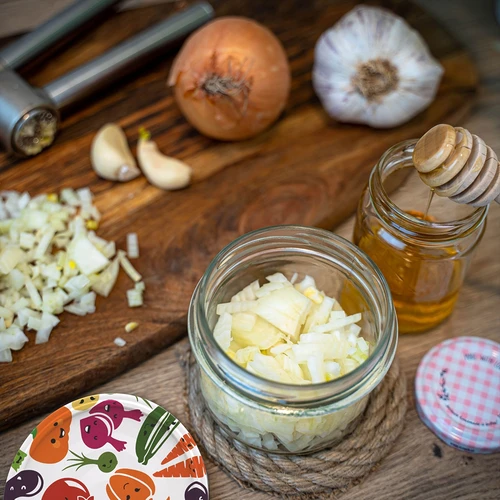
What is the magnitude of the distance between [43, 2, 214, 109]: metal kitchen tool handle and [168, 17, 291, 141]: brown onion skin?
0.16m

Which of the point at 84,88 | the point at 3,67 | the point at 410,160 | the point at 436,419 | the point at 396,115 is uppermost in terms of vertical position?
the point at 3,67

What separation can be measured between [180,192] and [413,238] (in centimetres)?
60

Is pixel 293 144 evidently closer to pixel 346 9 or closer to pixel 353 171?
pixel 353 171

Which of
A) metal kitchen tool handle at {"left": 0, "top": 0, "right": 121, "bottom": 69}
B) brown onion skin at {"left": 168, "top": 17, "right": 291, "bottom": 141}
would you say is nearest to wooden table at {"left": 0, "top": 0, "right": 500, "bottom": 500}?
brown onion skin at {"left": 168, "top": 17, "right": 291, "bottom": 141}

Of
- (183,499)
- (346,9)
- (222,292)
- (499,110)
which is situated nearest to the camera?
Result: (183,499)

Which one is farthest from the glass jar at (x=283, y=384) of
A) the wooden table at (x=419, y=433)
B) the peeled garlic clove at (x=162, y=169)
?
the peeled garlic clove at (x=162, y=169)

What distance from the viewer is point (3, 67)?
152cm

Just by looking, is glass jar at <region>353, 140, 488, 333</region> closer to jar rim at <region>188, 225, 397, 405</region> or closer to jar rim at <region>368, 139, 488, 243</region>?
jar rim at <region>368, 139, 488, 243</region>

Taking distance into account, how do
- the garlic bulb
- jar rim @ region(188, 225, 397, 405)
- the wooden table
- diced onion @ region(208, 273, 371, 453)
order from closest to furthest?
jar rim @ region(188, 225, 397, 405)
diced onion @ region(208, 273, 371, 453)
the wooden table
the garlic bulb

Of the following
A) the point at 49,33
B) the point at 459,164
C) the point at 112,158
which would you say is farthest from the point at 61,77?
the point at 459,164

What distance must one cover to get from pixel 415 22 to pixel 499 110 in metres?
0.35

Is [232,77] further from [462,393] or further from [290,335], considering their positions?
[462,393]

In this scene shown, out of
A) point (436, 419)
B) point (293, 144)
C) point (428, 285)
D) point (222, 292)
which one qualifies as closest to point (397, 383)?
point (436, 419)

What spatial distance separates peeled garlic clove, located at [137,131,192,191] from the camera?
1478 millimetres
